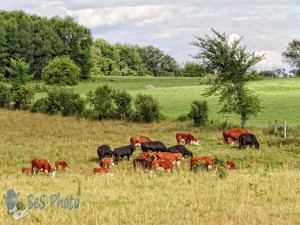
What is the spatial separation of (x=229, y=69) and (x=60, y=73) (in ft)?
181

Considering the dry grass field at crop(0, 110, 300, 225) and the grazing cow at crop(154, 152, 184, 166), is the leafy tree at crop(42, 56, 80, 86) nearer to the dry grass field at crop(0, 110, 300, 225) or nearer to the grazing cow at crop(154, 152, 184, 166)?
the dry grass field at crop(0, 110, 300, 225)

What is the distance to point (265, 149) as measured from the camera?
Result: 91.8ft

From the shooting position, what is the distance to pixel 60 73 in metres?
89.2

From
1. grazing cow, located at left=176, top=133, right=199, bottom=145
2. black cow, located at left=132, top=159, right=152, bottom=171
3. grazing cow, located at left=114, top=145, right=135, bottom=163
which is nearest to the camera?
black cow, located at left=132, top=159, right=152, bottom=171

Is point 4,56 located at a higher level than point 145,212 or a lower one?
higher

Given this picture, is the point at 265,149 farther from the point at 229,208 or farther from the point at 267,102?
the point at 267,102

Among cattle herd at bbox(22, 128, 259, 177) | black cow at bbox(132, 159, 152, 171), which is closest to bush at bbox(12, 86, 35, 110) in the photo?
cattle herd at bbox(22, 128, 259, 177)

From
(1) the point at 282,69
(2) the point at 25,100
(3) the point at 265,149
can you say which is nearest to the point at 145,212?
(3) the point at 265,149

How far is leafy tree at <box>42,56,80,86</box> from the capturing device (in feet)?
291

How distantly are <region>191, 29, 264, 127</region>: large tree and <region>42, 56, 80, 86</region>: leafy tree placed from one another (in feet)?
173

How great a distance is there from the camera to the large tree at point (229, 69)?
38.1 metres

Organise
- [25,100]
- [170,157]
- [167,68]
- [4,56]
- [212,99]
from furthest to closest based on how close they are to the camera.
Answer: [167,68] < [4,56] < [212,99] < [25,100] < [170,157]

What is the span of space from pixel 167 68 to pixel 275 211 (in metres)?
156

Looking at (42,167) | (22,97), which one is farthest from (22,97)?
(42,167)
